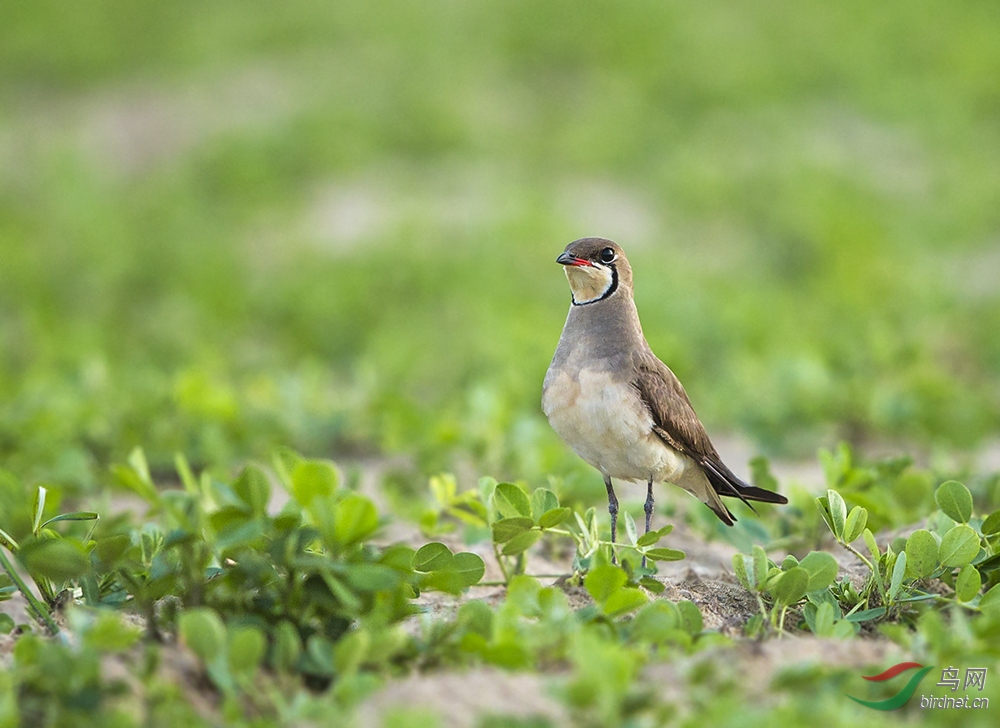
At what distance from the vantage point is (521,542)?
298cm

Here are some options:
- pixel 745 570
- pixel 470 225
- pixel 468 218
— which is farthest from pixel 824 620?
pixel 468 218

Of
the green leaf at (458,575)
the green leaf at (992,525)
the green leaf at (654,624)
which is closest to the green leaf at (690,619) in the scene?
the green leaf at (654,624)

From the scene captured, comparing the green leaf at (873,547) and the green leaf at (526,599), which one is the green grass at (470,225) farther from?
the green leaf at (526,599)

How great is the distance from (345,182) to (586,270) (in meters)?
7.84

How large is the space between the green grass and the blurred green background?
4 centimetres

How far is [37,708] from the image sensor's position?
2205mm

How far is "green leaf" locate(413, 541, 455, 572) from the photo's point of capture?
2.86 metres

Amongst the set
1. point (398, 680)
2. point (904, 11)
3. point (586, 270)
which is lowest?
point (398, 680)

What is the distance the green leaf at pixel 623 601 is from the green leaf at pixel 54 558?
123 centimetres

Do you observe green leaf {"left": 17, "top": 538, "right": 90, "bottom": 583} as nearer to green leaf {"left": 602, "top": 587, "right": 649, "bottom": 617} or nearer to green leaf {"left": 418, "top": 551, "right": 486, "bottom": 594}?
green leaf {"left": 418, "top": 551, "right": 486, "bottom": 594}

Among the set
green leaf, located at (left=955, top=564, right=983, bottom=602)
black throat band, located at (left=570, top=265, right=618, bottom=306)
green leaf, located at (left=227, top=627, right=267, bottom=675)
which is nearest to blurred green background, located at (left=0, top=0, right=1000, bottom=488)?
black throat band, located at (left=570, top=265, right=618, bottom=306)

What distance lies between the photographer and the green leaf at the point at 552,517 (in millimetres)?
2924

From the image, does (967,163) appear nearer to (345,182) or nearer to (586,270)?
(345,182)

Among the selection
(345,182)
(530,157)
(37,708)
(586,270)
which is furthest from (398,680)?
(530,157)
